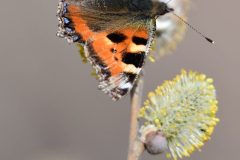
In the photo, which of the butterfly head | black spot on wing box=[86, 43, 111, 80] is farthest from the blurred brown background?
black spot on wing box=[86, 43, 111, 80]

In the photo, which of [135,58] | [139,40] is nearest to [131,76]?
[135,58]

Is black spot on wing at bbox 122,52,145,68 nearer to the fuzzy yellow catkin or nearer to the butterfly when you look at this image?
the butterfly

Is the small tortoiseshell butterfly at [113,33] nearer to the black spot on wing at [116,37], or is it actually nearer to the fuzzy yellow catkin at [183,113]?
the black spot on wing at [116,37]

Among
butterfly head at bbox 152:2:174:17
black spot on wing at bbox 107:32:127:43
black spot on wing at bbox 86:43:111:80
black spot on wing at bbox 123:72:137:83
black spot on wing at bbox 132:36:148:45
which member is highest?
butterfly head at bbox 152:2:174:17

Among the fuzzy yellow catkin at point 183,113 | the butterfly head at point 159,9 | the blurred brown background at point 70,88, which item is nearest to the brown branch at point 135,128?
the fuzzy yellow catkin at point 183,113

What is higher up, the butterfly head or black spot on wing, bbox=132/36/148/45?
the butterfly head

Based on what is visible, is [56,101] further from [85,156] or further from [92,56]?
[92,56]
